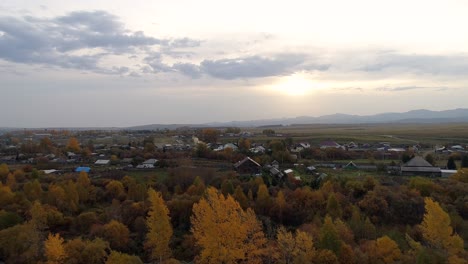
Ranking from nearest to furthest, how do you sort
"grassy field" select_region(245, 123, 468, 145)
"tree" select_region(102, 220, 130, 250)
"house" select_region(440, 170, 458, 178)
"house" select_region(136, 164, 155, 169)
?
"tree" select_region(102, 220, 130, 250) → "house" select_region(440, 170, 458, 178) → "house" select_region(136, 164, 155, 169) → "grassy field" select_region(245, 123, 468, 145)

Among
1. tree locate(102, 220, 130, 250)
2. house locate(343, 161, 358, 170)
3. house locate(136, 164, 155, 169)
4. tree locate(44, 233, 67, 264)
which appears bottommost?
tree locate(102, 220, 130, 250)

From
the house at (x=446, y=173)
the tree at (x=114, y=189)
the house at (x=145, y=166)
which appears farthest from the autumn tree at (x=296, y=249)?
the house at (x=145, y=166)

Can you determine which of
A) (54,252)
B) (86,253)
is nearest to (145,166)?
(86,253)

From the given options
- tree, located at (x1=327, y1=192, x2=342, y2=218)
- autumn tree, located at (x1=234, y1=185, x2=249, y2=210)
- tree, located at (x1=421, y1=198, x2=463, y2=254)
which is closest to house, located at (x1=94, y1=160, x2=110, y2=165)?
autumn tree, located at (x1=234, y1=185, x2=249, y2=210)

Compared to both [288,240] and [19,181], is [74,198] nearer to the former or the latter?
[19,181]

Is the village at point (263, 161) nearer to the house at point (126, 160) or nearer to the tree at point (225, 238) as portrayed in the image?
the house at point (126, 160)

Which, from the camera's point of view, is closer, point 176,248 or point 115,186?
point 176,248

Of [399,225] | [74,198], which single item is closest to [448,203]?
[399,225]

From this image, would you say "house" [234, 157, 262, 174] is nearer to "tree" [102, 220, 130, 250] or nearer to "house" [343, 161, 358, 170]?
"house" [343, 161, 358, 170]
